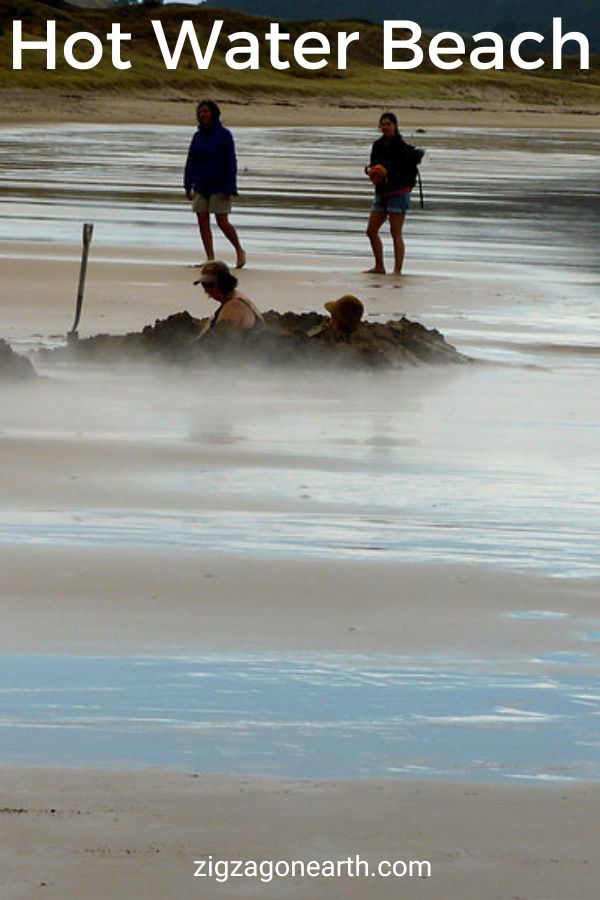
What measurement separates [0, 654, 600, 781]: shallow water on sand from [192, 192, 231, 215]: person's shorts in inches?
495

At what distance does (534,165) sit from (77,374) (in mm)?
31067

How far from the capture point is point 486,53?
13550 cm

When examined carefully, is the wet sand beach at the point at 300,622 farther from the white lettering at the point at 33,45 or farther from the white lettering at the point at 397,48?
the white lettering at the point at 397,48

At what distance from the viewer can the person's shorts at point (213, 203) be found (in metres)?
18.0

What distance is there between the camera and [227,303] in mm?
11992

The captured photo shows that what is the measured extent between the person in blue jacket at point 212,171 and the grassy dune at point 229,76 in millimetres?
53809

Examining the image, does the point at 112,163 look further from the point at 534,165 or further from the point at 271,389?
the point at 271,389

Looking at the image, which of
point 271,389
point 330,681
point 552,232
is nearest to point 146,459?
point 271,389

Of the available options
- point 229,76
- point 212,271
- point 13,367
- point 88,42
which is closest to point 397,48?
point 88,42

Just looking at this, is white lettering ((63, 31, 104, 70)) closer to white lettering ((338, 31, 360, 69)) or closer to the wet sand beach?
white lettering ((338, 31, 360, 69))

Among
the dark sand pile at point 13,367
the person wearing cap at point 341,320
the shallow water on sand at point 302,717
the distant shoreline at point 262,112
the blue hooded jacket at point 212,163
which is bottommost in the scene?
the shallow water on sand at point 302,717

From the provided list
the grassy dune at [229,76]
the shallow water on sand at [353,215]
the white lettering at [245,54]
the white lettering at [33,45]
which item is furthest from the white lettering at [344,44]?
the shallow water on sand at [353,215]

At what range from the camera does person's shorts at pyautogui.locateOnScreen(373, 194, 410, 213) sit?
1830 centimetres

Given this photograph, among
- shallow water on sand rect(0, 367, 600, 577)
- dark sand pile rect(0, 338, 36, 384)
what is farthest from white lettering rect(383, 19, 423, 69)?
dark sand pile rect(0, 338, 36, 384)
